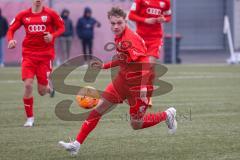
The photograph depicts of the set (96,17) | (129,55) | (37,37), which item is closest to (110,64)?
(129,55)

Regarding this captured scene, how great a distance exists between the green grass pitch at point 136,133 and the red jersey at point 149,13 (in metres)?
1.39

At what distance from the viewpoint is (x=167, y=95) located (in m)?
16.2

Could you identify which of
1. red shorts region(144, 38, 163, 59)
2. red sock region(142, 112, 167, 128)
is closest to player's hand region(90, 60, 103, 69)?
red sock region(142, 112, 167, 128)

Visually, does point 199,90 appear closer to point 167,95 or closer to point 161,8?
point 167,95

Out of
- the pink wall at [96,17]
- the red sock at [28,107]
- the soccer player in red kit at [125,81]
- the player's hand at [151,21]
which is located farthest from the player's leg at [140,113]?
the pink wall at [96,17]

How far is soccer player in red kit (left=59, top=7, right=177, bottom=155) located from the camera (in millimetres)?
8355

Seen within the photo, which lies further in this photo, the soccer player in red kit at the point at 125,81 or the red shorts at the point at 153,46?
the red shorts at the point at 153,46

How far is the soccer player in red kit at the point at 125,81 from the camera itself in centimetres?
835

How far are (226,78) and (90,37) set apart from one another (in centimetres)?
798

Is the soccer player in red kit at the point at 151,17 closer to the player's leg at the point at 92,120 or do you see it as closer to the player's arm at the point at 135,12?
the player's arm at the point at 135,12

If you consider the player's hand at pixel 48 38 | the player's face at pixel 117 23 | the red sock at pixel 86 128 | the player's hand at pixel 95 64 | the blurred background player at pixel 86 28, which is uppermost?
the player's face at pixel 117 23

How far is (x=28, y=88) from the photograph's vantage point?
1152 cm

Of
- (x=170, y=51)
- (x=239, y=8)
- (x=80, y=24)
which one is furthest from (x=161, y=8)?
(x=239, y=8)

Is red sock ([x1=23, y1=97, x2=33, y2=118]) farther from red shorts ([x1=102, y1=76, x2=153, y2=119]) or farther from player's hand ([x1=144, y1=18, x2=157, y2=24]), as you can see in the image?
player's hand ([x1=144, y1=18, x2=157, y2=24])
